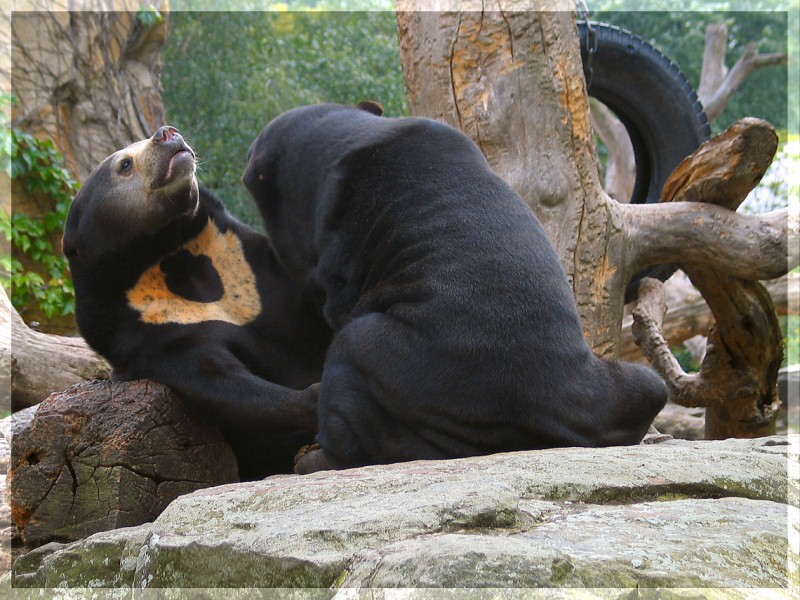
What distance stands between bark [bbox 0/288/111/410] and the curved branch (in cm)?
289

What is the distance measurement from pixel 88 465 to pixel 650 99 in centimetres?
357

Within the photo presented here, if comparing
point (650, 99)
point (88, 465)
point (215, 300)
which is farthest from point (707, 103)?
point (88, 465)

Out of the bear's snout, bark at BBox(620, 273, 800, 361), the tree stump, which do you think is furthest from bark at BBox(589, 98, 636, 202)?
the tree stump

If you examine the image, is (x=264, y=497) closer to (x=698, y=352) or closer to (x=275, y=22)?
(x=698, y=352)

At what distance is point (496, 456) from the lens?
2400mm

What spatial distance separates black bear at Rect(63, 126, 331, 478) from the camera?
309 cm

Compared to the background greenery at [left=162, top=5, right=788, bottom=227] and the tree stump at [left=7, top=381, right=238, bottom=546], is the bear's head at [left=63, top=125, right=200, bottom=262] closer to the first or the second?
the tree stump at [left=7, top=381, right=238, bottom=546]

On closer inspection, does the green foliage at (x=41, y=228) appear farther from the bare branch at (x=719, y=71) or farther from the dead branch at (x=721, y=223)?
the bare branch at (x=719, y=71)

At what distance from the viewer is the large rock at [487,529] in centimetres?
152

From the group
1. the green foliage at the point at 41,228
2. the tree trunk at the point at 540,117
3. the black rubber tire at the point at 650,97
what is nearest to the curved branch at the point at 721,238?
Answer: the tree trunk at the point at 540,117

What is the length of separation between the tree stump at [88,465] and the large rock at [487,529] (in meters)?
0.55

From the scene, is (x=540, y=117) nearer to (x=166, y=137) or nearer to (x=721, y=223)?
(x=721, y=223)

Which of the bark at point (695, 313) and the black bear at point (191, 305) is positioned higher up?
the black bear at point (191, 305)

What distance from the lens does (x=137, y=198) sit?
3270 millimetres
